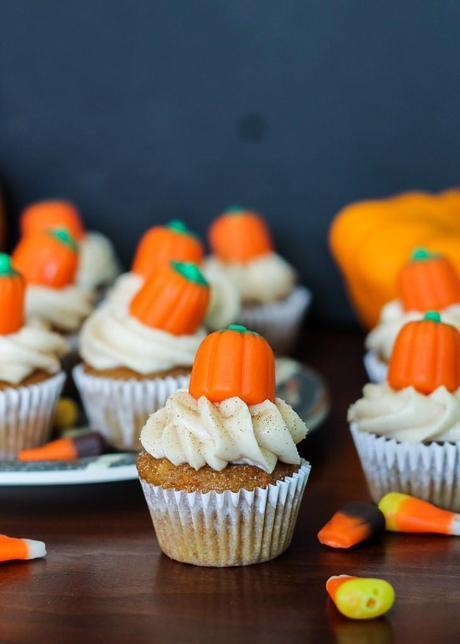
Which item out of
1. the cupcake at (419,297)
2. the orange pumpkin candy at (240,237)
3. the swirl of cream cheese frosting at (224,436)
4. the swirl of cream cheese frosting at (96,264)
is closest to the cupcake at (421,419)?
the swirl of cream cheese frosting at (224,436)

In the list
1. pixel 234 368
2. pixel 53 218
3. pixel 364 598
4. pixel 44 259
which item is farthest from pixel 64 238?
pixel 364 598

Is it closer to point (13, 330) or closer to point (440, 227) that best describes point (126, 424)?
point (13, 330)

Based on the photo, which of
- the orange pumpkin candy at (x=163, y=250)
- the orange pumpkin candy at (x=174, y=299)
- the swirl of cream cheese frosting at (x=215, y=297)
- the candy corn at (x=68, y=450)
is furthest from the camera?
the orange pumpkin candy at (x=163, y=250)

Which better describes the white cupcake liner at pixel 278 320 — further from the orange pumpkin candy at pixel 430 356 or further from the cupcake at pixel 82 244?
the orange pumpkin candy at pixel 430 356

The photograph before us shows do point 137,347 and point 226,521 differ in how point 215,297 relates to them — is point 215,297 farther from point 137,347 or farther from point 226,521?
point 226,521

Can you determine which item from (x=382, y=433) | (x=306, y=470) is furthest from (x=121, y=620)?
(x=382, y=433)
